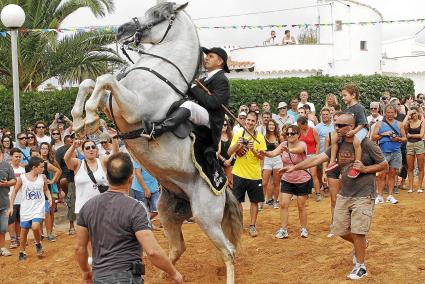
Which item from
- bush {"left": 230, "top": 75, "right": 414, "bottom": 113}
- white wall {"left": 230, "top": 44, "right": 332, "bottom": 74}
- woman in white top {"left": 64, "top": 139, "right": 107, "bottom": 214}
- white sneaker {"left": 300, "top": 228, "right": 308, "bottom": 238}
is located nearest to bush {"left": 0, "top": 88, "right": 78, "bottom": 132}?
bush {"left": 230, "top": 75, "right": 414, "bottom": 113}

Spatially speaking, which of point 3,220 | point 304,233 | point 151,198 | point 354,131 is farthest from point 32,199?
point 354,131

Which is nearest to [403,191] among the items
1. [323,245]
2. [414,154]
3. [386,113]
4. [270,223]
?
[414,154]

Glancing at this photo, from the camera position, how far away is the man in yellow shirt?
9.49 meters

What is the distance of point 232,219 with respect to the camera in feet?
24.4

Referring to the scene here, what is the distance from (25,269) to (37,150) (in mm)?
3074

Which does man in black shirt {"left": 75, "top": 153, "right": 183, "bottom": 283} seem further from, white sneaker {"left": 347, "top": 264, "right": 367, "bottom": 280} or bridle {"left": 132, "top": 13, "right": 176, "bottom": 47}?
white sneaker {"left": 347, "top": 264, "right": 367, "bottom": 280}

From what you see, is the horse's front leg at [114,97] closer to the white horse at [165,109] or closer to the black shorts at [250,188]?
the white horse at [165,109]

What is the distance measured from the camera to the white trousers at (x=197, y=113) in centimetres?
620

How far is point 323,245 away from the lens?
876 centimetres

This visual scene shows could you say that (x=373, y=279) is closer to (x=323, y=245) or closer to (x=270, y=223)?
(x=323, y=245)

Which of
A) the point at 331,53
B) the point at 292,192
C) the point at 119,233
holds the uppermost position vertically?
the point at 119,233

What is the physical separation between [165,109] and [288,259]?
316cm

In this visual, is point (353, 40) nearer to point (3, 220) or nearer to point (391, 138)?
point (391, 138)

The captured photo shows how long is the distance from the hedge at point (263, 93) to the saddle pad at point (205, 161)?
1099 cm
